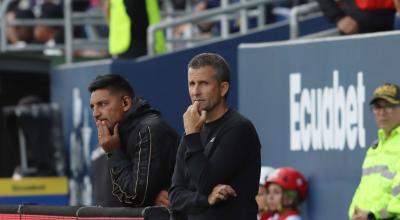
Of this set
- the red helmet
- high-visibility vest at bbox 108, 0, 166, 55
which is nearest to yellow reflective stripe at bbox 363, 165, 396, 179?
the red helmet

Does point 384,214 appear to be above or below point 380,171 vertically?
below

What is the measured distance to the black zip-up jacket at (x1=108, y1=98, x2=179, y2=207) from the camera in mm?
7898

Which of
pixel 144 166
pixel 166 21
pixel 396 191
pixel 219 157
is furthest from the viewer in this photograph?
pixel 166 21

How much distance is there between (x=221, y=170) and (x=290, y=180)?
377 centimetres

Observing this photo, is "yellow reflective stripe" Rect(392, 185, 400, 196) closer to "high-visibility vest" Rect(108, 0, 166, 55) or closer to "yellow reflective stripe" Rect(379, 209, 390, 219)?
"yellow reflective stripe" Rect(379, 209, 390, 219)

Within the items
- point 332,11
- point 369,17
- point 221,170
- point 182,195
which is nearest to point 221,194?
point 221,170

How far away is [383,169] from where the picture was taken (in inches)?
365

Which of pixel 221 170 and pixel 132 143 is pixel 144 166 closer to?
pixel 132 143

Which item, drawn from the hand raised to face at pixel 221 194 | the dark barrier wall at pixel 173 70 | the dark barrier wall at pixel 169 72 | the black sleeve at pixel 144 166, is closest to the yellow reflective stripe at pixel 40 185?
the dark barrier wall at pixel 169 72

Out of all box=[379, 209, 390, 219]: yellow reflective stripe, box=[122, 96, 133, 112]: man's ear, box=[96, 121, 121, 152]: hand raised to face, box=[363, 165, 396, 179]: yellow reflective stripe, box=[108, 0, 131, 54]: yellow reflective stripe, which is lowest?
Answer: box=[379, 209, 390, 219]: yellow reflective stripe

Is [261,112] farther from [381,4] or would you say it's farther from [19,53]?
[19,53]

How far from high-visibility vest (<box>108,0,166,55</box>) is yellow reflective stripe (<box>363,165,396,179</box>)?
5.37 m

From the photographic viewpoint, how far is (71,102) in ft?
51.6

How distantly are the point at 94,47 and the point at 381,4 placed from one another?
6397mm
